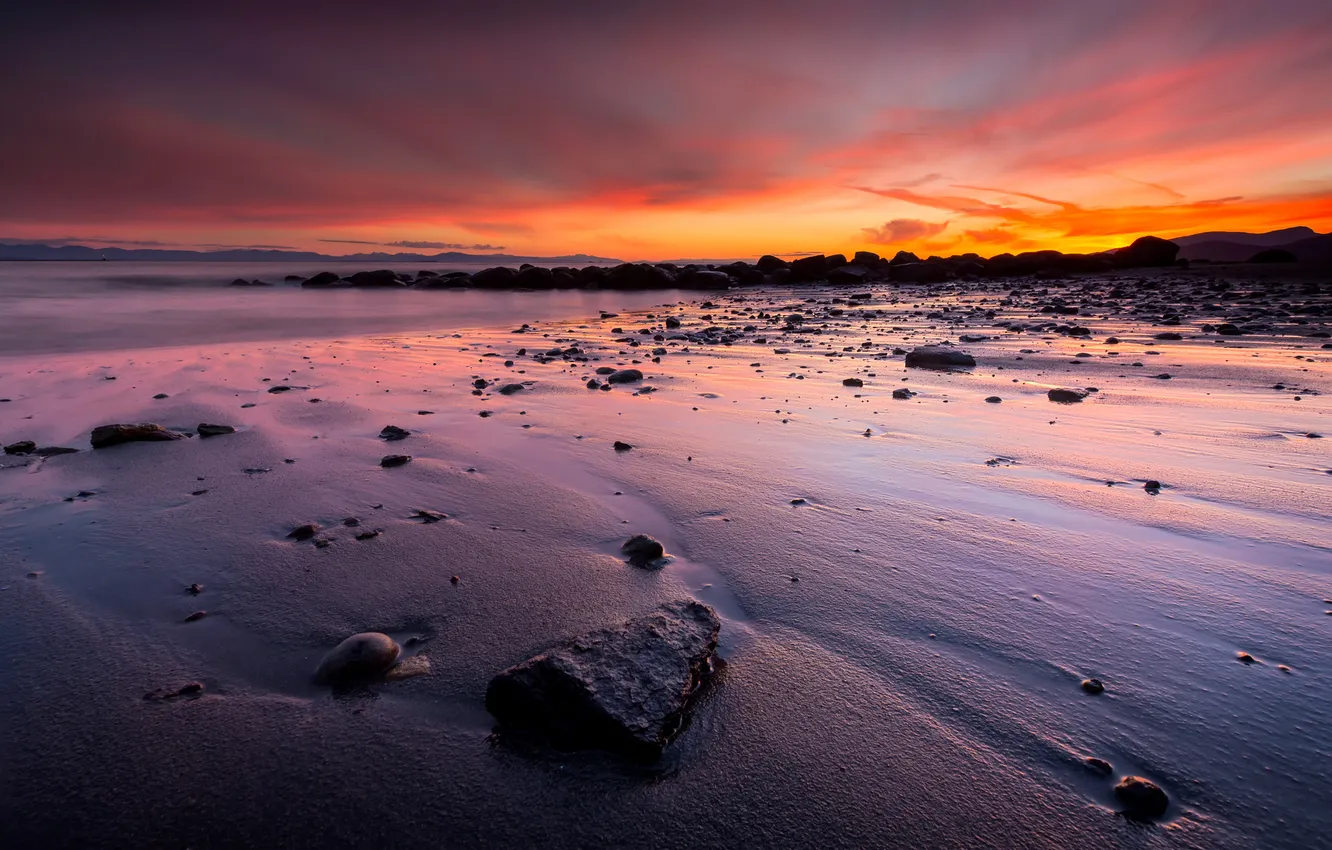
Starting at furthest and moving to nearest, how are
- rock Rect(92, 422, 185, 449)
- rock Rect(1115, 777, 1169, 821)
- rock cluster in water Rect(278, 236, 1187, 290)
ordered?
rock cluster in water Rect(278, 236, 1187, 290), rock Rect(92, 422, 185, 449), rock Rect(1115, 777, 1169, 821)

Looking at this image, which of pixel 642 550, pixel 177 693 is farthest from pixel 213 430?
pixel 642 550

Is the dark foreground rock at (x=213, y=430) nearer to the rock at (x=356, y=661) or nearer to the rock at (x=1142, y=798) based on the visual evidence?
the rock at (x=356, y=661)

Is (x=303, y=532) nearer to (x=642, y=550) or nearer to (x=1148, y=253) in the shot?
(x=642, y=550)

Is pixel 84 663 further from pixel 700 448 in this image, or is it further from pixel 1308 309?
pixel 1308 309

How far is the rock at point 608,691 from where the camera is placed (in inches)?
76.8

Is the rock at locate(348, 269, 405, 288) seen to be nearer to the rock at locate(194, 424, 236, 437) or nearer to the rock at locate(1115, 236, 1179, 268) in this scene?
the rock at locate(194, 424, 236, 437)

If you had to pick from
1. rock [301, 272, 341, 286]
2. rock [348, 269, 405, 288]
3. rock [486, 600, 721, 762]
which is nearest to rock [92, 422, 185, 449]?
rock [486, 600, 721, 762]

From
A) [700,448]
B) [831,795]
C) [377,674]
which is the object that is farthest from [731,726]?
[700,448]

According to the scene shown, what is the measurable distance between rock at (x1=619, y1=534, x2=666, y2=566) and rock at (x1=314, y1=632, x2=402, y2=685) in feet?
4.15

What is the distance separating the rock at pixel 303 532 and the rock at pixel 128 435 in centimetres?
294

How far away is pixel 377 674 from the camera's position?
7.73 feet

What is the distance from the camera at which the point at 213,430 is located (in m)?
5.68

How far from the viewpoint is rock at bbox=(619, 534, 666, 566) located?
327cm

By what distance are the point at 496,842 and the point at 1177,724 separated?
2.17 m
